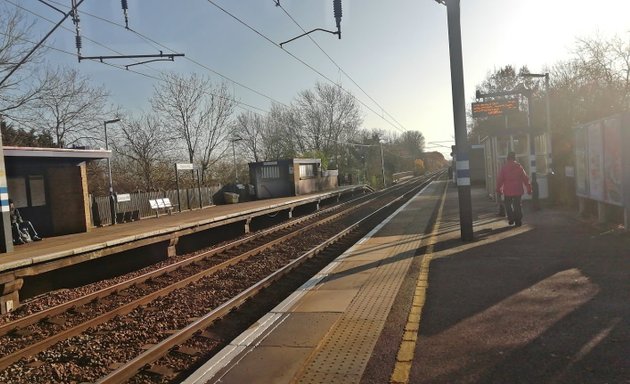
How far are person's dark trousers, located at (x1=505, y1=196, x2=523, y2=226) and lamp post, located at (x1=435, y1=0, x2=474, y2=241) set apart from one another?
2.09m

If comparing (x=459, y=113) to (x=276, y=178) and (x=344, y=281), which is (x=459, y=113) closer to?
(x=344, y=281)

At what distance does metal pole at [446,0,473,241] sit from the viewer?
10.4 metres

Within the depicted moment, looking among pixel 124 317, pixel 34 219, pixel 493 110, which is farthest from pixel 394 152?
pixel 124 317

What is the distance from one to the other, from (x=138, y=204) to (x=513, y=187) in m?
17.8

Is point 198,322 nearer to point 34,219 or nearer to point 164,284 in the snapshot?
point 164,284

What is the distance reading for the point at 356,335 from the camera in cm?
505

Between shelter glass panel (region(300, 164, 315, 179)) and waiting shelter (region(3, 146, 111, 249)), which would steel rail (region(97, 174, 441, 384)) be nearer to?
waiting shelter (region(3, 146, 111, 249))

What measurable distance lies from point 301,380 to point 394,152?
10001 cm

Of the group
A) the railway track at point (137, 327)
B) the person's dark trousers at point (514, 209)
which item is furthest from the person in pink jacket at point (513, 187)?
the railway track at point (137, 327)

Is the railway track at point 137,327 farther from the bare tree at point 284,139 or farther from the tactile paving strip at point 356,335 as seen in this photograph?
the bare tree at point 284,139

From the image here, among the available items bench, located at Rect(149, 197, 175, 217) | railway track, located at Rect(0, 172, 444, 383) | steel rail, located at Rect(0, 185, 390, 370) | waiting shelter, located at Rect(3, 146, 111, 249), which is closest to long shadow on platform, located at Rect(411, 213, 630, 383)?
railway track, located at Rect(0, 172, 444, 383)

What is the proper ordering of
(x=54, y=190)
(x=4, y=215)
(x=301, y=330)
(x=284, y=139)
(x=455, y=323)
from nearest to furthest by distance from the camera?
(x=455, y=323) < (x=301, y=330) < (x=4, y=215) < (x=54, y=190) < (x=284, y=139)

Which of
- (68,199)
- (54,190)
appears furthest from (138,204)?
(54,190)

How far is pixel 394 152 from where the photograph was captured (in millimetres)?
102312
